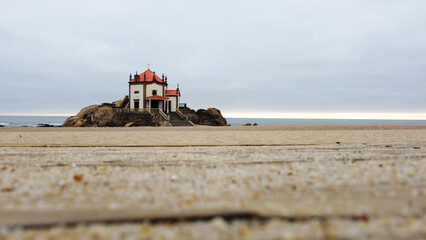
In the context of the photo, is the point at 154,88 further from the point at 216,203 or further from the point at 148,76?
the point at 216,203

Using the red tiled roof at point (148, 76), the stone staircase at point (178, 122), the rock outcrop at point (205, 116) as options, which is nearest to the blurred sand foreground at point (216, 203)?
the stone staircase at point (178, 122)

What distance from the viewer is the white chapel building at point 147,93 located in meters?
44.5

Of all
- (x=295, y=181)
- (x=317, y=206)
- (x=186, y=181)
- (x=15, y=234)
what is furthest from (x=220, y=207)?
(x=15, y=234)

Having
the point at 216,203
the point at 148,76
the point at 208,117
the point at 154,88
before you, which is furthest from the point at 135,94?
the point at 216,203

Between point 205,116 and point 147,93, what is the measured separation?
11.6 metres

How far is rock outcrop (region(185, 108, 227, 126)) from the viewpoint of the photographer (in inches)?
1886

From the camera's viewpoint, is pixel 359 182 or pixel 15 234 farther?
pixel 359 182

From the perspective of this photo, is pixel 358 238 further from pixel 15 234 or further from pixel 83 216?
pixel 15 234

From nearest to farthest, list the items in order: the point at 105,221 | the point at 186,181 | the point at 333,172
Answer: the point at 105,221 < the point at 186,181 < the point at 333,172

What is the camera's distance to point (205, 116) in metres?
49.8

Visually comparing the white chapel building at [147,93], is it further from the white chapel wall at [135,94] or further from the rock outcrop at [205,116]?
the rock outcrop at [205,116]

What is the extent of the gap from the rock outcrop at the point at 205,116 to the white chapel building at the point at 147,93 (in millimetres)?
4275

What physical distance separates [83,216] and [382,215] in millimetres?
2994

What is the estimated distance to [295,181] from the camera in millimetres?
3988
